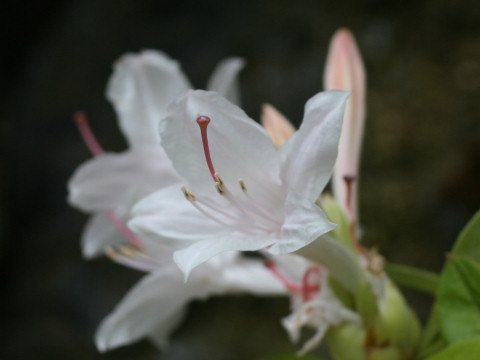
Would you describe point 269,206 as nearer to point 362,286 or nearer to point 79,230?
point 362,286

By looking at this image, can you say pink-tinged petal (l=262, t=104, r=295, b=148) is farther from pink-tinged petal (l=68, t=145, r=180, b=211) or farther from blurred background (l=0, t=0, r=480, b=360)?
blurred background (l=0, t=0, r=480, b=360)

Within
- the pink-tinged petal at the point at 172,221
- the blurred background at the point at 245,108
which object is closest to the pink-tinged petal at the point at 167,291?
the pink-tinged petal at the point at 172,221

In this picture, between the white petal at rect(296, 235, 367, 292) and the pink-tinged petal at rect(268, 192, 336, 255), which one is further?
the white petal at rect(296, 235, 367, 292)

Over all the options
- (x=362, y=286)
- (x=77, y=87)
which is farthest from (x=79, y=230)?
(x=362, y=286)

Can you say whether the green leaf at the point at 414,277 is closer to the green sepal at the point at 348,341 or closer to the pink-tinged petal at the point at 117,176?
the green sepal at the point at 348,341

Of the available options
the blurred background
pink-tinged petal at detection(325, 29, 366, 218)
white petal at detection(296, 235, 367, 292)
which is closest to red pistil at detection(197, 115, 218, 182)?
white petal at detection(296, 235, 367, 292)

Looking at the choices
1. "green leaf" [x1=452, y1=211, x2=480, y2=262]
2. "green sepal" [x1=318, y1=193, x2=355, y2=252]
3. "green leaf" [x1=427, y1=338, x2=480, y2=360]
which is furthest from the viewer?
"green sepal" [x1=318, y1=193, x2=355, y2=252]

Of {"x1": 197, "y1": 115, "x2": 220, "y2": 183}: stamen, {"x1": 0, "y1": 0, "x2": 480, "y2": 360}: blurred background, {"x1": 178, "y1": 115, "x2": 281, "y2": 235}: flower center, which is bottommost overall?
{"x1": 0, "y1": 0, "x2": 480, "y2": 360}: blurred background
